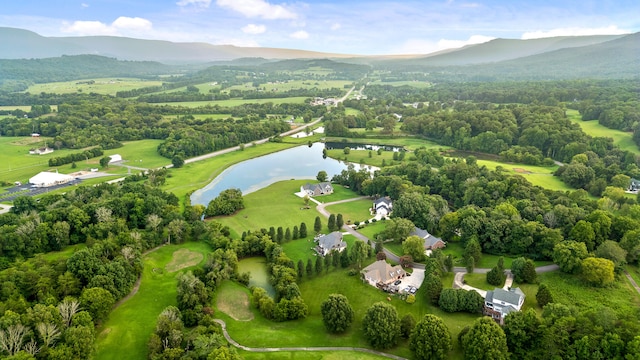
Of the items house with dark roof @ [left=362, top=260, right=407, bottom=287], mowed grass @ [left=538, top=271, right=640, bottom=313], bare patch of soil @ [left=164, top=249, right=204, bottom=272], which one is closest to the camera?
mowed grass @ [left=538, top=271, right=640, bottom=313]

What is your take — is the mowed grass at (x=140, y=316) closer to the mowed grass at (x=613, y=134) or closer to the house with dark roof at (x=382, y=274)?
the house with dark roof at (x=382, y=274)

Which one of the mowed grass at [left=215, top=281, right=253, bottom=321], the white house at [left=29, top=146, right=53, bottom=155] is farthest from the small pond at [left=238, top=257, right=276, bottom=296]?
the white house at [left=29, top=146, right=53, bottom=155]

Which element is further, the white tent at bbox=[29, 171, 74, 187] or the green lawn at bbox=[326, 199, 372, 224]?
the white tent at bbox=[29, 171, 74, 187]

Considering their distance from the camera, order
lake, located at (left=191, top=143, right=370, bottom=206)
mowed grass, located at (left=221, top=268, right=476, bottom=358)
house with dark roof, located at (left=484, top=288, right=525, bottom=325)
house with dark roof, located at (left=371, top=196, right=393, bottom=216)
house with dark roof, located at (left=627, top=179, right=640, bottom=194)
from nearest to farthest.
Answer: mowed grass, located at (left=221, top=268, right=476, bottom=358), house with dark roof, located at (left=484, top=288, right=525, bottom=325), house with dark roof, located at (left=371, top=196, right=393, bottom=216), house with dark roof, located at (left=627, top=179, right=640, bottom=194), lake, located at (left=191, top=143, right=370, bottom=206)

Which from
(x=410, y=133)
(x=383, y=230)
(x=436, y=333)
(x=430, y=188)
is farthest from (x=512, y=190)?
(x=410, y=133)

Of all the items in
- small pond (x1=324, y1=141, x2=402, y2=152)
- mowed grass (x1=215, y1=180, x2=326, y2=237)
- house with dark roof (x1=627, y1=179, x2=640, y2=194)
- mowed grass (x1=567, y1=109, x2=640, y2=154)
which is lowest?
small pond (x1=324, y1=141, x2=402, y2=152)

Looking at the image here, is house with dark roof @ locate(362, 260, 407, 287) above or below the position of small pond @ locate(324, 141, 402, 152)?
above

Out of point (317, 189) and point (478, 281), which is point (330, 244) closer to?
point (478, 281)

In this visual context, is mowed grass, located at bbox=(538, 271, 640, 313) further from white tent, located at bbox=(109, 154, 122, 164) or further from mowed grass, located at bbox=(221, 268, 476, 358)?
white tent, located at bbox=(109, 154, 122, 164)
